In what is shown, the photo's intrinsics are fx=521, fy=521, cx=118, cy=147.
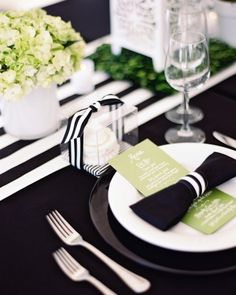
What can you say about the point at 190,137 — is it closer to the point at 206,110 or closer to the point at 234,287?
the point at 206,110

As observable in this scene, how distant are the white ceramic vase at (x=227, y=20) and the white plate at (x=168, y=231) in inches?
22.6

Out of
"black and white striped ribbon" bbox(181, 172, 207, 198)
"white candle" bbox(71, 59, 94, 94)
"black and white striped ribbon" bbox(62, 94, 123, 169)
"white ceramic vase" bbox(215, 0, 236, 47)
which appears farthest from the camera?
"white ceramic vase" bbox(215, 0, 236, 47)

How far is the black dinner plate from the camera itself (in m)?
0.75

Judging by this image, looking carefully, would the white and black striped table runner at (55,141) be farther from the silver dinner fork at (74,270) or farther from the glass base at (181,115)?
the silver dinner fork at (74,270)

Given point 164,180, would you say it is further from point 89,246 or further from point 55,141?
point 55,141

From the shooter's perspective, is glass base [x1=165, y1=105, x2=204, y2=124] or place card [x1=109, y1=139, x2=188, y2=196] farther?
glass base [x1=165, y1=105, x2=204, y2=124]

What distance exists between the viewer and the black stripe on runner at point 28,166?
1.01 m

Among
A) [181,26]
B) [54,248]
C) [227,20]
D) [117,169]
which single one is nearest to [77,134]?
[117,169]

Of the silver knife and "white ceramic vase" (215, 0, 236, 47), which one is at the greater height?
"white ceramic vase" (215, 0, 236, 47)

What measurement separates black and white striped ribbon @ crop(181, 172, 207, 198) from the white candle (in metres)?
0.50

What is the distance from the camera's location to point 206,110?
119 cm

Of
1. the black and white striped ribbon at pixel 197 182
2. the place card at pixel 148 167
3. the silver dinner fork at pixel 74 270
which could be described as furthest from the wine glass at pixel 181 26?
the silver dinner fork at pixel 74 270

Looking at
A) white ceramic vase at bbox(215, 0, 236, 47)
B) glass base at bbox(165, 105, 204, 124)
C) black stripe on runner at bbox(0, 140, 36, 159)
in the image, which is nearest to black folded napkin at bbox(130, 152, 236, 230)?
glass base at bbox(165, 105, 204, 124)

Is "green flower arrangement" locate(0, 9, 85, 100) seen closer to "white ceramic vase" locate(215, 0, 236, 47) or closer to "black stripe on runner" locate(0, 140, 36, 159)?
"black stripe on runner" locate(0, 140, 36, 159)
